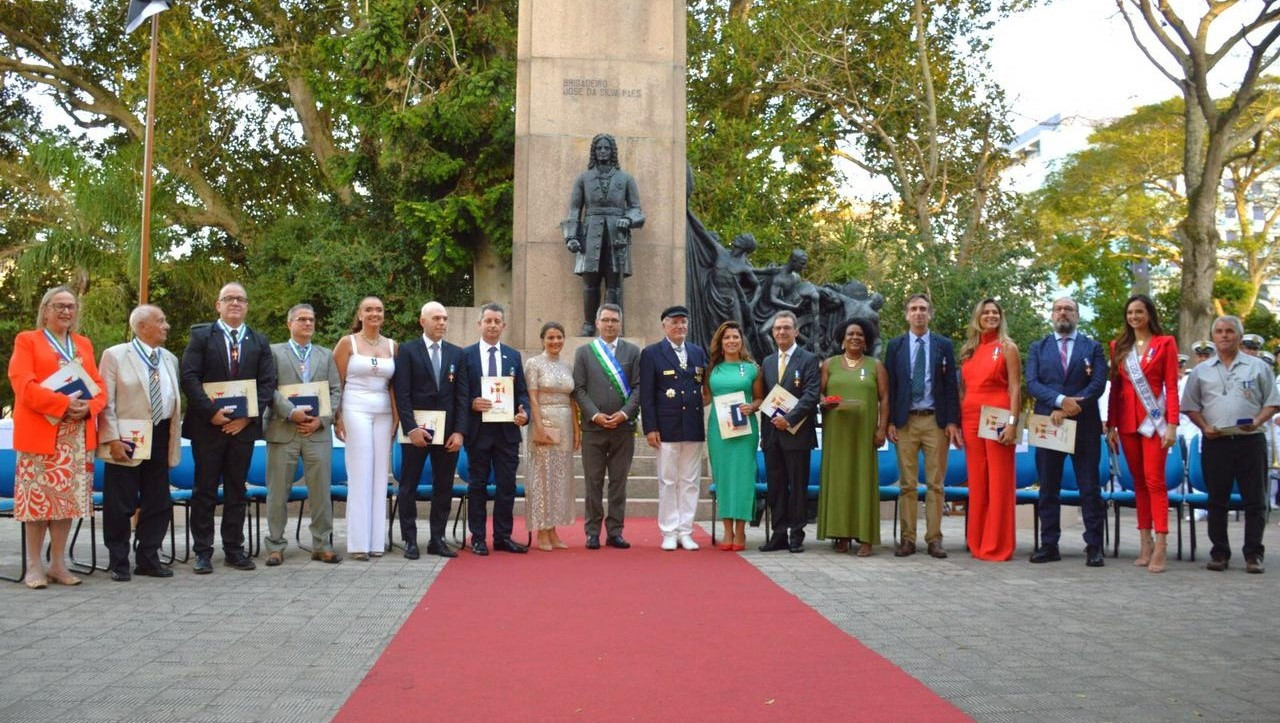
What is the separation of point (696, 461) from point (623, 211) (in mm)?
5216

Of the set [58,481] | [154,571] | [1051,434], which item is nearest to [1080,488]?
[1051,434]

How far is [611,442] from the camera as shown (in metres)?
10.1

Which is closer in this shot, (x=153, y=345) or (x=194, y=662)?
(x=194, y=662)

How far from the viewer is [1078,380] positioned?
9.53 meters

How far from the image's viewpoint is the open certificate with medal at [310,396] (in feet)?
30.0

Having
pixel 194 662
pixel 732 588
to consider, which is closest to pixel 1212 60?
pixel 732 588

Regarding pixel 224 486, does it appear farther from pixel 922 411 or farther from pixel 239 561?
pixel 922 411

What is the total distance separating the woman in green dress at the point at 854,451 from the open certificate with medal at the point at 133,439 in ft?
15.3

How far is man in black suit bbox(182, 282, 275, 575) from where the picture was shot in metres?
8.83

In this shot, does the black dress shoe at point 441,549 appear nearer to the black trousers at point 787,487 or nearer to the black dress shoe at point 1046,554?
the black trousers at point 787,487

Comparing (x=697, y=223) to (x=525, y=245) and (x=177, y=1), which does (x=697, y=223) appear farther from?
(x=177, y=1)

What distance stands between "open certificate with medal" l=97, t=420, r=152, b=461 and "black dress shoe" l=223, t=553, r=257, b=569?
97 centimetres

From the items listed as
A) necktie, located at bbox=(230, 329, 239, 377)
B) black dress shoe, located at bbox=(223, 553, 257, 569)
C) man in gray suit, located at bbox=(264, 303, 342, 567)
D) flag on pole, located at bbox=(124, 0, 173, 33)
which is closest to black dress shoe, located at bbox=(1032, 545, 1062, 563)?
man in gray suit, located at bbox=(264, 303, 342, 567)

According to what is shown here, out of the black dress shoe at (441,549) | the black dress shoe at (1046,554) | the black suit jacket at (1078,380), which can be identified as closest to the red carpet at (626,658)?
the black dress shoe at (441,549)
